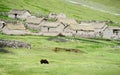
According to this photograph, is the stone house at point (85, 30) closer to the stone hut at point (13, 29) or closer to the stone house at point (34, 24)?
the stone house at point (34, 24)

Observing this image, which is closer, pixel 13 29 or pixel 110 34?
pixel 13 29

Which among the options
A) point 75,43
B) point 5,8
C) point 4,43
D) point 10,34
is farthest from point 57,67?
point 5,8

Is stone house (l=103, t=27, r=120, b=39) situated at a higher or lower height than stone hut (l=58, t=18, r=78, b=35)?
lower

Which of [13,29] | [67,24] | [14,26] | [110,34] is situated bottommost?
[110,34]

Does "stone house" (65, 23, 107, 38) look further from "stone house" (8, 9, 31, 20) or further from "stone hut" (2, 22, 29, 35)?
"stone house" (8, 9, 31, 20)

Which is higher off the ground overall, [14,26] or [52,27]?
[14,26]

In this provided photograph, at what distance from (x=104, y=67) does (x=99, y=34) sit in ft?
320

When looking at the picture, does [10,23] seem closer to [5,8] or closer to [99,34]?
[99,34]

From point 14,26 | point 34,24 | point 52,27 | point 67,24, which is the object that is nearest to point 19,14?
point 34,24

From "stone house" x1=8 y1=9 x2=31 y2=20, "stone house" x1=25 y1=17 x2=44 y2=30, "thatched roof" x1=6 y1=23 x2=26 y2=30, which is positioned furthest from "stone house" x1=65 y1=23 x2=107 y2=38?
"stone house" x1=8 y1=9 x2=31 y2=20

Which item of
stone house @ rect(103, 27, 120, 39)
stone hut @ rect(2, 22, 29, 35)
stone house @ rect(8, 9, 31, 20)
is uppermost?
stone house @ rect(8, 9, 31, 20)

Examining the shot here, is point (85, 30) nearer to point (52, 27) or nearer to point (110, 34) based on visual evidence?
point (110, 34)

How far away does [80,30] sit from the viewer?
14875 cm

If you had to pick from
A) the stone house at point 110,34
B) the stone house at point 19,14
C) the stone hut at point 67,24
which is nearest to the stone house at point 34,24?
the stone hut at point 67,24
